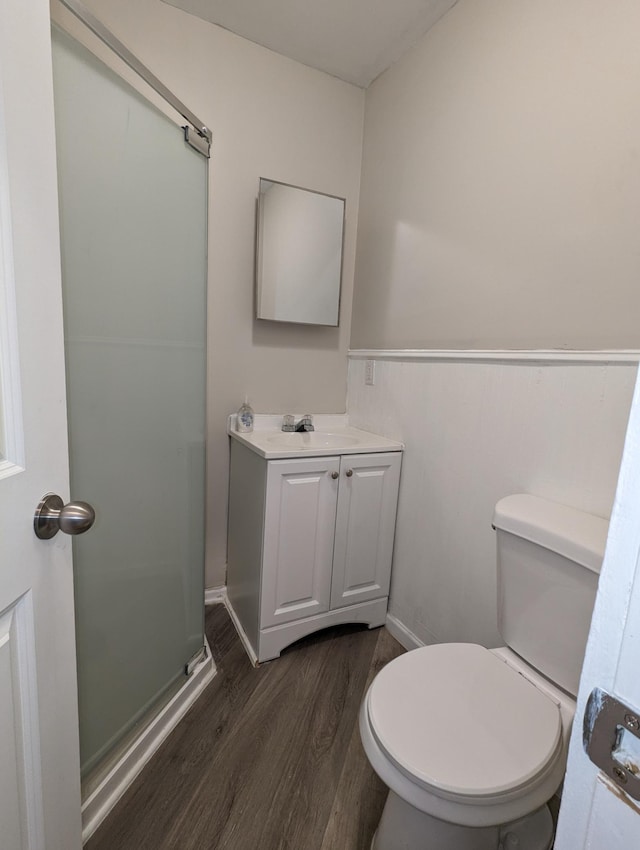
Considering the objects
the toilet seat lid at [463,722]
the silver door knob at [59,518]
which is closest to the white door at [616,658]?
the toilet seat lid at [463,722]

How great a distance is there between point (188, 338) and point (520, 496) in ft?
3.74

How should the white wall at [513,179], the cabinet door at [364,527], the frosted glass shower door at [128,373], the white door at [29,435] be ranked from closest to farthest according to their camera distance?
the white door at [29,435] → the frosted glass shower door at [128,373] → the white wall at [513,179] → the cabinet door at [364,527]

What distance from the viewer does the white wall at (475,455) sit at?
105cm

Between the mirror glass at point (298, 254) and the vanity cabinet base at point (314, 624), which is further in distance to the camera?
the mirror glass at point (298, 254)

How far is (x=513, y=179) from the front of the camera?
48.8 inches

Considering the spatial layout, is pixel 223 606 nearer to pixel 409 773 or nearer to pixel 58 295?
pixel 409 773

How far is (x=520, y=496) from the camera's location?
1.16 meters

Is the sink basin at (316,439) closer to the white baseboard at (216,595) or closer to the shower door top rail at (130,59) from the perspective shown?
the white baseboard at (216,595)

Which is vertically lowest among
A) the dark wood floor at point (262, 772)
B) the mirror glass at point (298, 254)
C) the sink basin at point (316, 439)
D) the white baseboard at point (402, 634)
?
the dark wood floor at point (262, 772)

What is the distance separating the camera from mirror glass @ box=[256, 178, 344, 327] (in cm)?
177

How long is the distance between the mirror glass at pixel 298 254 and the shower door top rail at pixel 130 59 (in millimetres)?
533

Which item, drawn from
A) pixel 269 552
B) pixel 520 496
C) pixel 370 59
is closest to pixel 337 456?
pixel 269 552

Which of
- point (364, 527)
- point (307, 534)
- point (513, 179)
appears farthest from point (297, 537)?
point (513, 179)

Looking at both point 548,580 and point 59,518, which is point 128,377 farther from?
point 548,580
